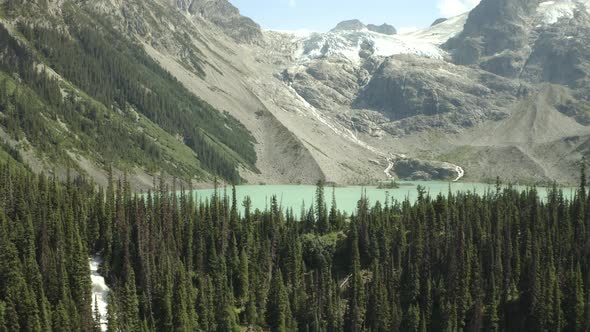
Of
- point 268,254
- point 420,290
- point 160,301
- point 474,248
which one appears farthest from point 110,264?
point 474,248

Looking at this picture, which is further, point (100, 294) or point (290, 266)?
point (290, 266)

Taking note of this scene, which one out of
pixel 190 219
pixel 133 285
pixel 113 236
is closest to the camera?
pixel 133 285

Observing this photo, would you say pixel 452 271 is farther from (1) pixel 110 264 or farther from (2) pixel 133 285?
(1) pixel 110 264

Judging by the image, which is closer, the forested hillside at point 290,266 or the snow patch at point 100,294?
the snow patch at point 100,294

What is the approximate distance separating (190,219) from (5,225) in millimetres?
36727

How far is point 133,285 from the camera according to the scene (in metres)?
109

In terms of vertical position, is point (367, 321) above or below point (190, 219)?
below

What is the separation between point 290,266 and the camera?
129000 mm

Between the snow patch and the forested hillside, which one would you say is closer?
the snow patch

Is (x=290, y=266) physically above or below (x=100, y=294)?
above

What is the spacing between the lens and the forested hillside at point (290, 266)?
10238 cm

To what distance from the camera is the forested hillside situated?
102 m

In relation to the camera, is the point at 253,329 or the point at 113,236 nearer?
the point at 253,329

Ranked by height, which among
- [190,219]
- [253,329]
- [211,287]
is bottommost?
[253,329]
